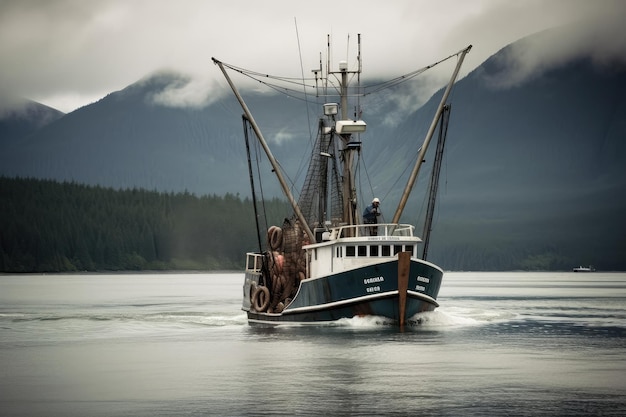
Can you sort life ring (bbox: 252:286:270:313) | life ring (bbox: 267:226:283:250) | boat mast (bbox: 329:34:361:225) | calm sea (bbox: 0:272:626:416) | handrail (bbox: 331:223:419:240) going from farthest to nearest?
life ring (bbox: 267:226:283:250), life ring (bbox: 252:286:270:313), boat mast (bbox: 329:34:361:225), handrail (bbox: 331:223:419:240), calm sea (bbox: 0:272:626:416)

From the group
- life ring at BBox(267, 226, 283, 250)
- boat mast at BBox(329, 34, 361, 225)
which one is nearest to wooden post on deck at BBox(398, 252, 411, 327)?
boat mast at BBox(329, 34, 361, 225)

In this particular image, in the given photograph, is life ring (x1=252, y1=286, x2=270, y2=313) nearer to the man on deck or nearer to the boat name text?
the man on deck

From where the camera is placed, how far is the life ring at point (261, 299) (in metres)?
79.6

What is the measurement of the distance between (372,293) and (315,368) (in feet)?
59.7

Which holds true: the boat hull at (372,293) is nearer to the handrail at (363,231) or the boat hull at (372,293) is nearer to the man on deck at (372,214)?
the handrail at (363,231)

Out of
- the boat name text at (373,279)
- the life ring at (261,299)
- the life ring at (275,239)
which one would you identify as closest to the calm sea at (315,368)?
the life ring at (261,299)

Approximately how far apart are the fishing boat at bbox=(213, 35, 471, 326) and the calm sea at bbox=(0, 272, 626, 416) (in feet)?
5.66

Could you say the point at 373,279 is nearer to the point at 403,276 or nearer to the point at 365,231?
the point at 403,276

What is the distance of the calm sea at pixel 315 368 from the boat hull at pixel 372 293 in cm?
104

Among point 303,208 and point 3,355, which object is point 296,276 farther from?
point 3,355

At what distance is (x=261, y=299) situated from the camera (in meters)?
80.2

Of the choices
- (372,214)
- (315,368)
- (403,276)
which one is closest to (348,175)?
→ (372,214)

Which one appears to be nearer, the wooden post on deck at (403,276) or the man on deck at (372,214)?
the wooden post on deck at (403,276)

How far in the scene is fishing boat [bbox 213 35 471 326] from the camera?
7000cm
